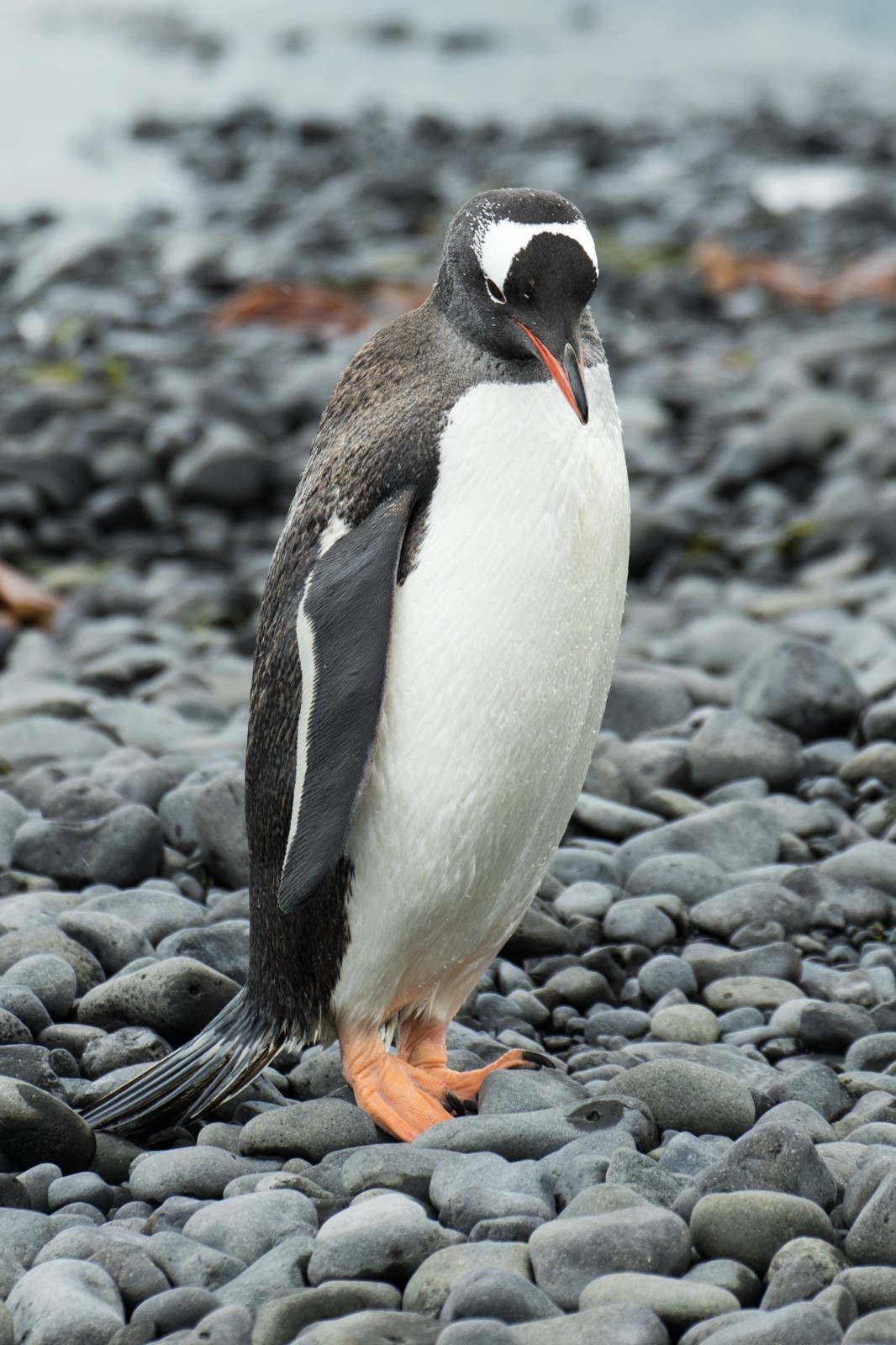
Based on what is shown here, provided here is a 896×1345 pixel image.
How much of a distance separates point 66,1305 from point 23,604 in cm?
453

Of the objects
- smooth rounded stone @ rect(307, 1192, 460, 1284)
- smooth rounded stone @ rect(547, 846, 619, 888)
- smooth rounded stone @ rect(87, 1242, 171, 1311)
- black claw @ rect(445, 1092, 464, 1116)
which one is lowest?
smooth rounded stone @ rect(547, 846, 619, 888)

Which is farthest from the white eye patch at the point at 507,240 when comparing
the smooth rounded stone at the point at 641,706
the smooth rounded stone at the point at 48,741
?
the smooth rounded stone at the point at 48,741

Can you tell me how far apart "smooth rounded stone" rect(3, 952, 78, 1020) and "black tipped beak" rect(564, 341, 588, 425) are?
1349 millimetres

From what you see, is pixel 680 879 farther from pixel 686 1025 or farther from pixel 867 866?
pixel 686 1025

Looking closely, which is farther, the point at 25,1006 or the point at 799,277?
the point at 799,277

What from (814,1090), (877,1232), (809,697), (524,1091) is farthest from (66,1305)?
(809,697)

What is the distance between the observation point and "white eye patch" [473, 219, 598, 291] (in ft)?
8.95

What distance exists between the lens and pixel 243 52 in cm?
2673

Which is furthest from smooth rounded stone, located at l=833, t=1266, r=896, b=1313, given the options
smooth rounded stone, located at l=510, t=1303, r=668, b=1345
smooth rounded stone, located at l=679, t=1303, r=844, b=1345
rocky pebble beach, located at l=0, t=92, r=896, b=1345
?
smooth rounded stone, located at l=510, t=1303, r=668, b=1345

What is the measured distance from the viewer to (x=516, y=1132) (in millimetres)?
2643

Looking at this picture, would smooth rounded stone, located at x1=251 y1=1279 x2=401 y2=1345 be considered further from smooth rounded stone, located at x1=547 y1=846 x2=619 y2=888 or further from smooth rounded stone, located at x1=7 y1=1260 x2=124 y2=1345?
smooth rounded stone, located at x1=547 y1=846 x2=619 y2=888

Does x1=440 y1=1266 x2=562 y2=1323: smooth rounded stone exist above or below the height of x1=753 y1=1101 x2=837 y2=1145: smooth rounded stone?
above

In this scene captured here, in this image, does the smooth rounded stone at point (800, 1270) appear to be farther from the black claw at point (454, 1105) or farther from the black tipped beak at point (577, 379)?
the black tipped beak at point (577, 379)

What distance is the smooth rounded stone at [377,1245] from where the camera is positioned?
2279 millimetres
